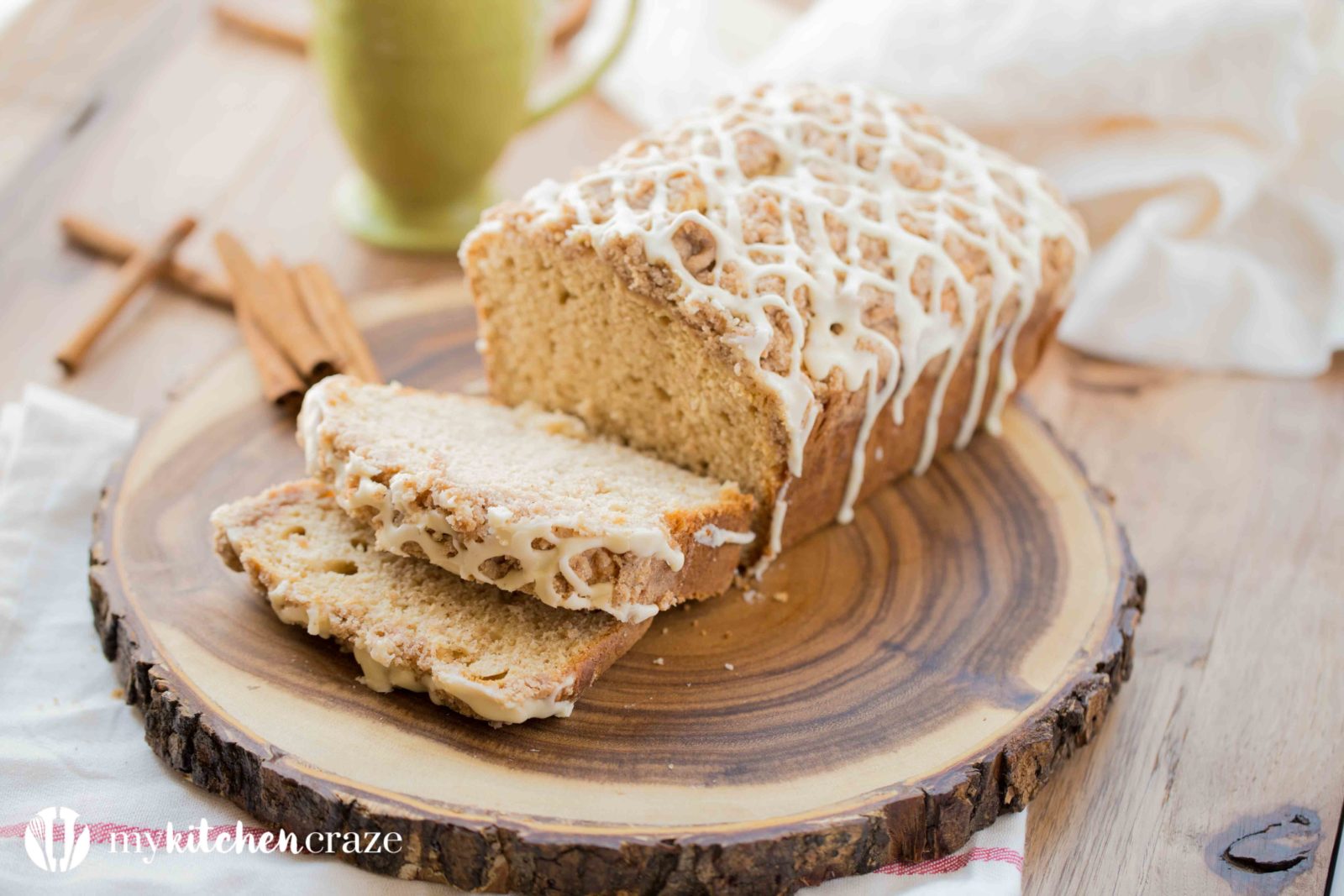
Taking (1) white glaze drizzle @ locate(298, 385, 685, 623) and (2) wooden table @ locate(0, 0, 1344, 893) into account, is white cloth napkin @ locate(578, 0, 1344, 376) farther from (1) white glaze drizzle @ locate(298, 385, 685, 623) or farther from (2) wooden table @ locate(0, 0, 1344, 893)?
(1) white glaze drizzle @ locate(298, 385, 685, 623)

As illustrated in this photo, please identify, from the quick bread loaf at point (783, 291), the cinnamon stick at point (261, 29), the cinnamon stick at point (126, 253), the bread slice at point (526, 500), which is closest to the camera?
the bread slice at point (526, 500)

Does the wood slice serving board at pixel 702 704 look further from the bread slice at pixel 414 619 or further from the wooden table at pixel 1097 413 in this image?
the wooden table at pixel 1097 413

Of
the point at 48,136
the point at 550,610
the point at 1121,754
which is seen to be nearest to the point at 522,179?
the point at 48,136

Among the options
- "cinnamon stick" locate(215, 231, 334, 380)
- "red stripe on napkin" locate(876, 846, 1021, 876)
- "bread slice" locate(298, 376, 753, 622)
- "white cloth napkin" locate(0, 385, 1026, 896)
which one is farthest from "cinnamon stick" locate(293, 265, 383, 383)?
"red stripe on napkin" locate(876, 846, 1021, 876)

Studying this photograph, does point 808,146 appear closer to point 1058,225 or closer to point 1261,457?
point 1058,225

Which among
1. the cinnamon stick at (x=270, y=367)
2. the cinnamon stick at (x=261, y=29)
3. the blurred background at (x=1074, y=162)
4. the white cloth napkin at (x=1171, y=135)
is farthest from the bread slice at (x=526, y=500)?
the cinnamon stick at (x=261, y=29)

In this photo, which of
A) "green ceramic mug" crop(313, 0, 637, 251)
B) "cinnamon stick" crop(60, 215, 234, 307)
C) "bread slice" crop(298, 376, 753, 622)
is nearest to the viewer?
Answer: "bread slice" crop(298, 376, 753, 622)
